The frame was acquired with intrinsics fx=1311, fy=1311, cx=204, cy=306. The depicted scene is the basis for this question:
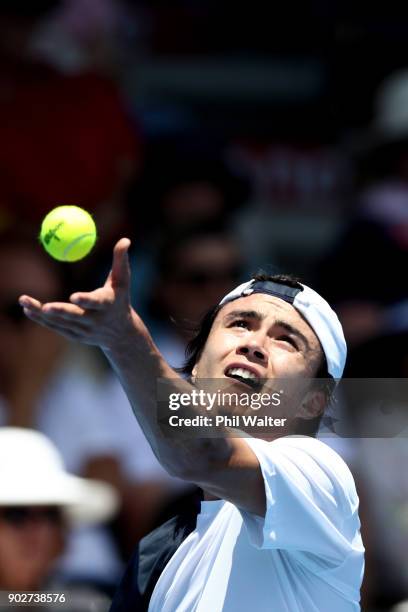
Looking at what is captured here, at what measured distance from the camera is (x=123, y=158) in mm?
6715

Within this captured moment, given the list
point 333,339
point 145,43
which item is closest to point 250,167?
point 145,43

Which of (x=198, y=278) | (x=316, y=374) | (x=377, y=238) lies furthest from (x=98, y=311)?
(x=377, y=238)

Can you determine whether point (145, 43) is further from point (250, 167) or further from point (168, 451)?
point (168, 451)

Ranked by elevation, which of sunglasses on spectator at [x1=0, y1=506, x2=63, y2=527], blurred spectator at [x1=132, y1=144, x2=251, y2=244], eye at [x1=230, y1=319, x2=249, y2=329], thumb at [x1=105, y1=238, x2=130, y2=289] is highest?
blurred spectator at [x1=132, y1=144, x2=251, y2=244]

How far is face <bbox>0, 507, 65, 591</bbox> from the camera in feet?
14.2

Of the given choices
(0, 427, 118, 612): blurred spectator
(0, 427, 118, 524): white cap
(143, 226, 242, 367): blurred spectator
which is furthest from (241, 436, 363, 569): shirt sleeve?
(143, 226, 242, 367): blurred spectator

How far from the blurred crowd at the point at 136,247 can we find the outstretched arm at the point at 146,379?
1094 millimetres

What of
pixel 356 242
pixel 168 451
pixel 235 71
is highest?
pixel 235 71

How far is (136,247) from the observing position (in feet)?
20.6

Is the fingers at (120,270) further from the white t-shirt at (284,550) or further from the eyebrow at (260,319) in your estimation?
the eyebrow at (260,319)

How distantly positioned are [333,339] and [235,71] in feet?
16.6

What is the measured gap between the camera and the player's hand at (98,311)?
270 cm

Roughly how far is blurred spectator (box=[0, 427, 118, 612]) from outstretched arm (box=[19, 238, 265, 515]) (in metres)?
1.46

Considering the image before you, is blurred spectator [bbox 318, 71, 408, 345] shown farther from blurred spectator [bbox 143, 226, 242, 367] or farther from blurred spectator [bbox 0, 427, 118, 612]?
blurred spectator [bbox 0, 427, 118, 612]
